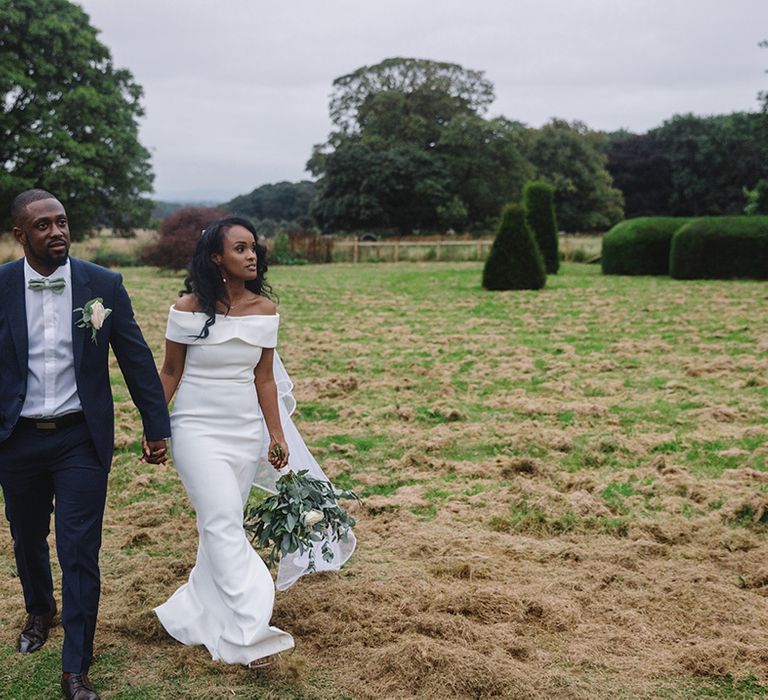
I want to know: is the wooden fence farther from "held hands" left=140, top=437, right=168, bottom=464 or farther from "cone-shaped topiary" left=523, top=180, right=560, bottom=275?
"held hands" left=140, top=437, right=168, bottom=464

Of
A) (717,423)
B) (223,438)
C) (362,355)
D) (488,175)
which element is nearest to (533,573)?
(223,438)

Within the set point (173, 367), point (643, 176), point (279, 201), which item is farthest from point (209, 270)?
point (279, 201)

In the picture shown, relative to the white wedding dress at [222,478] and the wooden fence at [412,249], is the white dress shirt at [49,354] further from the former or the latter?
the wooden fence at [412,249]

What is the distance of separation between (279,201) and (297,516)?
245ft

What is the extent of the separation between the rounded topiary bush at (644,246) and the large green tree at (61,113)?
1979cm

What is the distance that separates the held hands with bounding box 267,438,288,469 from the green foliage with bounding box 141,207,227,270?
24.9 meters

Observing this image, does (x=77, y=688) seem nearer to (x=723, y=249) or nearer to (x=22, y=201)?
(x=22, y=201)

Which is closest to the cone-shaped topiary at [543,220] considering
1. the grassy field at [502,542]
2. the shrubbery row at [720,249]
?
the shrubbery row at [720,249]

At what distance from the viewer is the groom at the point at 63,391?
10.5 feet

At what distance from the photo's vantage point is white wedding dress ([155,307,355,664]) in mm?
3350

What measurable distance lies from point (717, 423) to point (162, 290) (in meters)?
16.7

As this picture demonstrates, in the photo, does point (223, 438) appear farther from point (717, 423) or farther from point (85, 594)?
point (717, 423)

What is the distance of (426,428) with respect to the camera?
783cm

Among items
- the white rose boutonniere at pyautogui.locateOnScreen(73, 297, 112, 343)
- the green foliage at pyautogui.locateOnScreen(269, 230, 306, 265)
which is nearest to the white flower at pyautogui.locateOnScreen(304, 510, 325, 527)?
the white rose boutonniere at pyautogui.locateOnScreen(73, 297, 112, 343)
